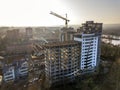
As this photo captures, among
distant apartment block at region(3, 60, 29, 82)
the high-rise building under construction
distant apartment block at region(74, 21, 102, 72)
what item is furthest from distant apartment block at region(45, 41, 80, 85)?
distant apartment block at region(3, 60, 29, 82)

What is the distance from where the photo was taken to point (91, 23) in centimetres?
673

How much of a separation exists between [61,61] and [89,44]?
1.42m

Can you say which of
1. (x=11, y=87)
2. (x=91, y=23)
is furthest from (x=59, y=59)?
(x=91, y=23)

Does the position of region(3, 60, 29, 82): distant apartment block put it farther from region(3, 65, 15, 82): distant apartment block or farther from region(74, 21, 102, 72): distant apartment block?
region(74, 21, 102, 72): distant apartment block

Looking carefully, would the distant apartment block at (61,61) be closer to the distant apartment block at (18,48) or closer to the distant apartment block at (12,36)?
the distant apartment block at (18,48)

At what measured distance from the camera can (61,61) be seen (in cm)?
542

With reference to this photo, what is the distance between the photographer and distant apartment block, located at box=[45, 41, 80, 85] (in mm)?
5247

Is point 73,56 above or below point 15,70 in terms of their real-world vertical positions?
above

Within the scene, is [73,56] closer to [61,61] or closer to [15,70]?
[61,61]

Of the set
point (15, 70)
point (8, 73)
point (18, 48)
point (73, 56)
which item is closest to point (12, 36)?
point (18, 48)

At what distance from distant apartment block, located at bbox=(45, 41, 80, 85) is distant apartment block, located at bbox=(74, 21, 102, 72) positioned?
10.8 inches

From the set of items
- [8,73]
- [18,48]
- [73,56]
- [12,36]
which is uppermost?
[12,36]

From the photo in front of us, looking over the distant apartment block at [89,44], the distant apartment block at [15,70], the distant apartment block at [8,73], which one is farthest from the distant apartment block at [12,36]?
the distant apartment block at [8,73]

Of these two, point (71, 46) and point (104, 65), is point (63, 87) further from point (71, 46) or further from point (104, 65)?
point (104, 65)
